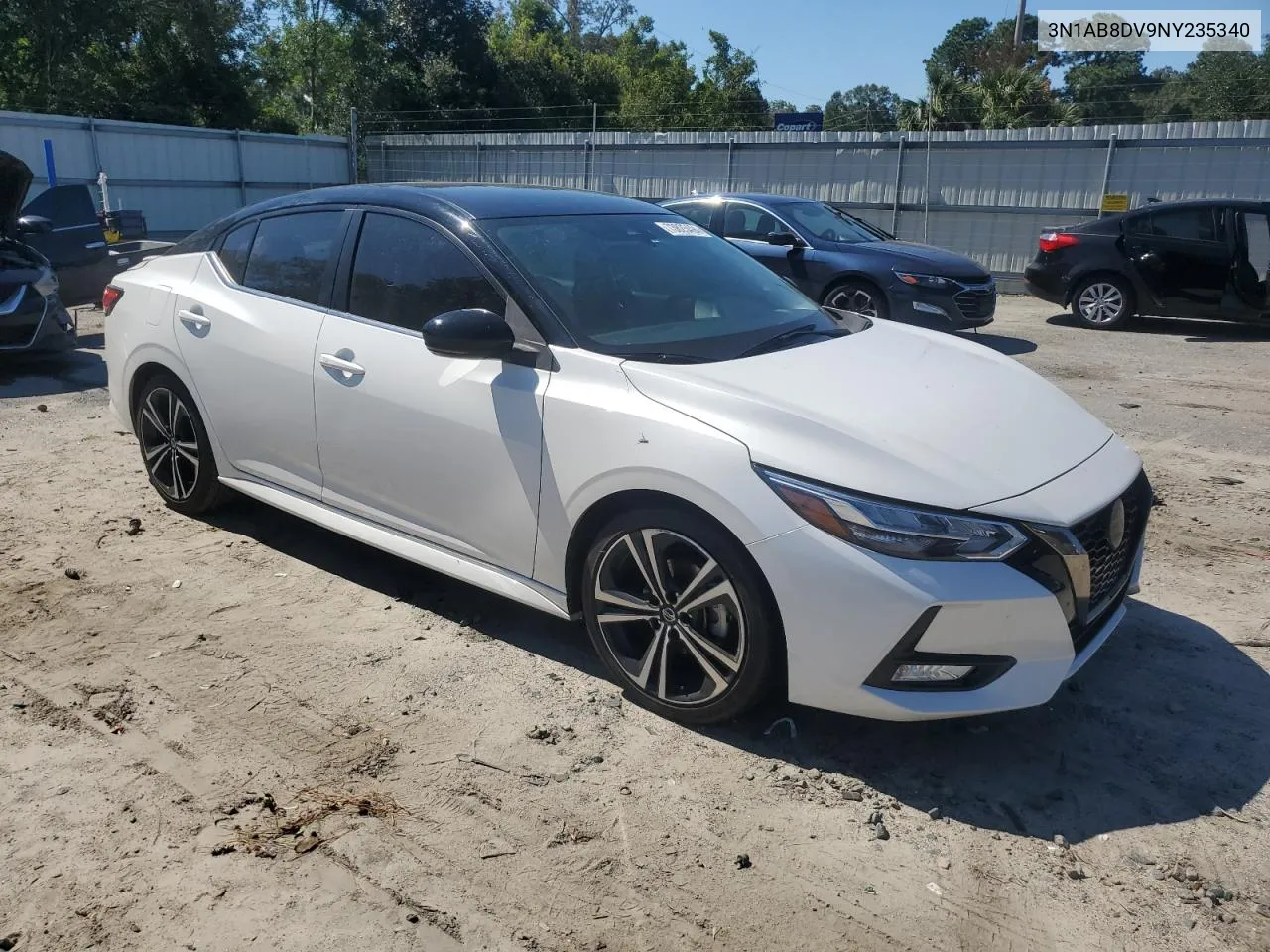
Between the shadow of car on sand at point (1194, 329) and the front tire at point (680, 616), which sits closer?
the front tire at point (680, 616)

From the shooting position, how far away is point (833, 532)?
296cm

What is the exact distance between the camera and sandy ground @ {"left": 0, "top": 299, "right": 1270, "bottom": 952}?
8.48ft

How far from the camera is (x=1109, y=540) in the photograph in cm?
331

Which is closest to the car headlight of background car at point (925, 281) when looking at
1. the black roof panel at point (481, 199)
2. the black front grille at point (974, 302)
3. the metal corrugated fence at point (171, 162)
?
the black front grille at point (974, 302)

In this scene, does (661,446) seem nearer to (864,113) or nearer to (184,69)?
(184,69)

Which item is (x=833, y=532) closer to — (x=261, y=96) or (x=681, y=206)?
(x=681, y=206)

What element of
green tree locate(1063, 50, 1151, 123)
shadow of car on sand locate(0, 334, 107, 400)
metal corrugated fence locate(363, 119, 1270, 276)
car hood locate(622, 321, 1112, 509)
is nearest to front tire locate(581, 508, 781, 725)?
car hood locate(622, 321, 1112, 509)

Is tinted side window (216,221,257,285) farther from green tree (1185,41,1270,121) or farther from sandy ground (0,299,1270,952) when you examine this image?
green tree (1185,41,1270,121)

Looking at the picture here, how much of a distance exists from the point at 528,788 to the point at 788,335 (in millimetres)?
1958

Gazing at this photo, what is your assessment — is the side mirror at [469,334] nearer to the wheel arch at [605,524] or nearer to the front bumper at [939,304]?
the wheel arch at [605,524]

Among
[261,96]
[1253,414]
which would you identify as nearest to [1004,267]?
[1253,414]

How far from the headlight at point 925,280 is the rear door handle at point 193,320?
25.5ft

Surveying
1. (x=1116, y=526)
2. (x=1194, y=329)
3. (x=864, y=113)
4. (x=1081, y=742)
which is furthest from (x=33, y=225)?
(x=864, y=113)

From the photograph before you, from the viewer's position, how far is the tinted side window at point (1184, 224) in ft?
39.1
